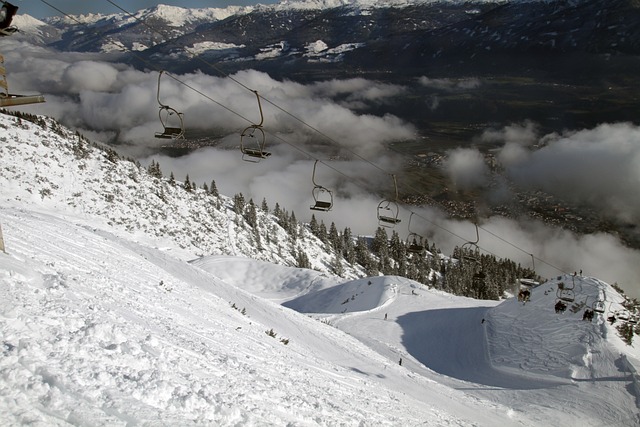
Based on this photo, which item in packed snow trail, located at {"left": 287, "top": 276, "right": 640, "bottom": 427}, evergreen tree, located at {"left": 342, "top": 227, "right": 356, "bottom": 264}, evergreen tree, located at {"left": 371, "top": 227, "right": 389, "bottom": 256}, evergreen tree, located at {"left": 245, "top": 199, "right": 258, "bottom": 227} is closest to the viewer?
packed snow trail, located at {"left": 287, "top": 276, "right": 640, "bottom": 427}

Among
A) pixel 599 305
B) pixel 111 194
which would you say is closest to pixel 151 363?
pixel 599 305

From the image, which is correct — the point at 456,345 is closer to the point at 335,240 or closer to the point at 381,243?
the point at 335,240

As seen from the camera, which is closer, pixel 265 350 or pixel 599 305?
pixel 265 350

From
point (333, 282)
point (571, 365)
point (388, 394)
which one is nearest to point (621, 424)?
point (571, 365)

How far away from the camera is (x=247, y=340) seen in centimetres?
1623

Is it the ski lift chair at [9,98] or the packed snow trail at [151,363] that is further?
the ski lift chair at [9,98]

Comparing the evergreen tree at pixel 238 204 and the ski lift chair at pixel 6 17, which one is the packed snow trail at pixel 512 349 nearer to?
A: the ski lift chair at pixel 6 17

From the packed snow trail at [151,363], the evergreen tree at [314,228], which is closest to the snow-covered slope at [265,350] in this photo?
the packed snow trail at [151,363]

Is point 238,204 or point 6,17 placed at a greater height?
point 238,204

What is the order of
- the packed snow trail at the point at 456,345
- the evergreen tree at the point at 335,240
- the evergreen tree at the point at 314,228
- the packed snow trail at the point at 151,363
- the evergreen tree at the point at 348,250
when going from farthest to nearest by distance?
the evergreen tree at the point at 314,228 < the evergreen tree at the point at 335,240 < the evergreen tree at the point at 348,250 < the packed snow trail at the point at 456,345 < the packed snow trail at the point at 151,363

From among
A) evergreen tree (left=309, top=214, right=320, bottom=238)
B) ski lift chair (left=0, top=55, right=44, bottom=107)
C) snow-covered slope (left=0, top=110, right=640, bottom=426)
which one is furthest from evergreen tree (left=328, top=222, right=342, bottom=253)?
ski lift chair (left=0, top=55, right=44, bottom=107)

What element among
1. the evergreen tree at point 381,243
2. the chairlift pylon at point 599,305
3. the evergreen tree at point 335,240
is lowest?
the chairlift pylon at point 599,305

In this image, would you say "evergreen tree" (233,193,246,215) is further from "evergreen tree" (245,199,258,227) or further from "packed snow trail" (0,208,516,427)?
"packed snow trail" (0,208,516,427)

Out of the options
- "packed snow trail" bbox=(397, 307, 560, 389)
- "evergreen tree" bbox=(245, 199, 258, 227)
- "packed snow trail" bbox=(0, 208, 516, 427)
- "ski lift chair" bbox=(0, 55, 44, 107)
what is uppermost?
"evergreen tree" bbox=(245, 199, 258, 227)
